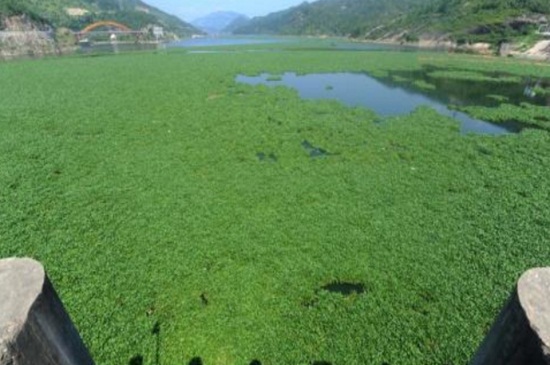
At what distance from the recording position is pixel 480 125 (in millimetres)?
17766

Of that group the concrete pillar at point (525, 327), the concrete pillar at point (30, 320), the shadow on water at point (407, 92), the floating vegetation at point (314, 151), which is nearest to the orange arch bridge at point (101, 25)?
the shadow on water at point (407, 92)

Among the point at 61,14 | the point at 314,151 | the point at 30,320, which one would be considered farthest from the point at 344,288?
the point at 61,14

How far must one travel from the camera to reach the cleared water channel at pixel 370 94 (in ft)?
59.0

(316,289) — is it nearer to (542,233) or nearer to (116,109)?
(542,233)

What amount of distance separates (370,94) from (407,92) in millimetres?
3413

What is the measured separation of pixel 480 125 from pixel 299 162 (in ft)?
39.3

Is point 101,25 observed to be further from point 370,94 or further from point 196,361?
point 196,361

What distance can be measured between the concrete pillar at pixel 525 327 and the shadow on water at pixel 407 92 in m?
16.6

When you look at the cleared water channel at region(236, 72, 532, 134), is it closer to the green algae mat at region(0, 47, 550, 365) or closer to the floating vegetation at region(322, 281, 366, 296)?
the green algae mat at region(0, 47, 550, 365)

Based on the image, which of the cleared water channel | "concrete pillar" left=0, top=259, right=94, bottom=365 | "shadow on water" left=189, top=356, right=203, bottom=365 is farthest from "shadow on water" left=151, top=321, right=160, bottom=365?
the cleared water channel

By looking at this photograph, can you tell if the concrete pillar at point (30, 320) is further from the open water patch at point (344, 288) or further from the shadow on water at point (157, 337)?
the open water patch at point (344, 288)

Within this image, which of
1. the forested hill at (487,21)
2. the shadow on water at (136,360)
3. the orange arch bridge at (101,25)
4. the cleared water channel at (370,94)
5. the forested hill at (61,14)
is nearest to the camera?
the shadow on water at (136,360)

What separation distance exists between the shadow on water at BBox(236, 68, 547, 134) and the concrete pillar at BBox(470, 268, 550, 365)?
1663 cm

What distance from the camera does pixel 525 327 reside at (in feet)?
6.26
